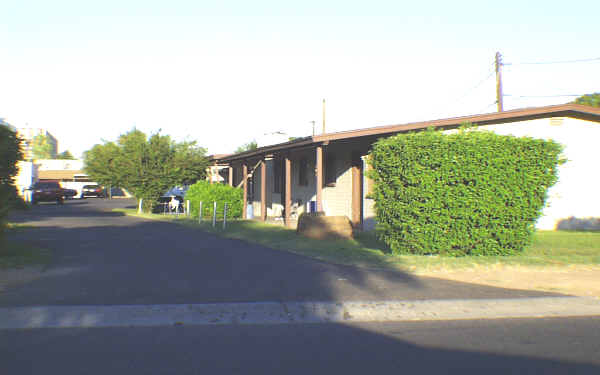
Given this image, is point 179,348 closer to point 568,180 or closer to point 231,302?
point 231,302

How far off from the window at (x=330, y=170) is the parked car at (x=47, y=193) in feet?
97.6

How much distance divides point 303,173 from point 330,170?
2280mm

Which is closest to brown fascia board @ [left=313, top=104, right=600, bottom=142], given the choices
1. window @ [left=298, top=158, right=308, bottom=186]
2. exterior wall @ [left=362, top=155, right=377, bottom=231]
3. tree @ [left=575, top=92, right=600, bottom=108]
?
exterior wall @ [left=362, top=155, right=377, bottom=231]

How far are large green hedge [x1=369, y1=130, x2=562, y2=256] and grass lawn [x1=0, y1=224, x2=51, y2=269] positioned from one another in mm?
7459

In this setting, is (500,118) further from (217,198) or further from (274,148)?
→ (217,198)

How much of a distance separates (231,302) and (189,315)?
78 centimetres

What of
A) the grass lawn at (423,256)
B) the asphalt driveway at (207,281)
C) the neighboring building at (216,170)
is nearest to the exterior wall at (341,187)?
the grass lawn at (423,256)

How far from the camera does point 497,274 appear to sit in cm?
923

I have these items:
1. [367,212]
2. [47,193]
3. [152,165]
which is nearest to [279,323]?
[367,212]

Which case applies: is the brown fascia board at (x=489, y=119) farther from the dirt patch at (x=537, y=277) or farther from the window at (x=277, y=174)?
the window at (x=277, y=174)

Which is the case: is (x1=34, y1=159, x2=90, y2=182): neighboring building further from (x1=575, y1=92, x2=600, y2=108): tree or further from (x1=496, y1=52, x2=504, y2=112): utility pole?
(x1=575, y1=92, x2=600, y2=108): tree

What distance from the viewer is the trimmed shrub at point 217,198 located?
2364 cm

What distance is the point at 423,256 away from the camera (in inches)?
424

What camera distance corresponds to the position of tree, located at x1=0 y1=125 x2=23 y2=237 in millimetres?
10664
